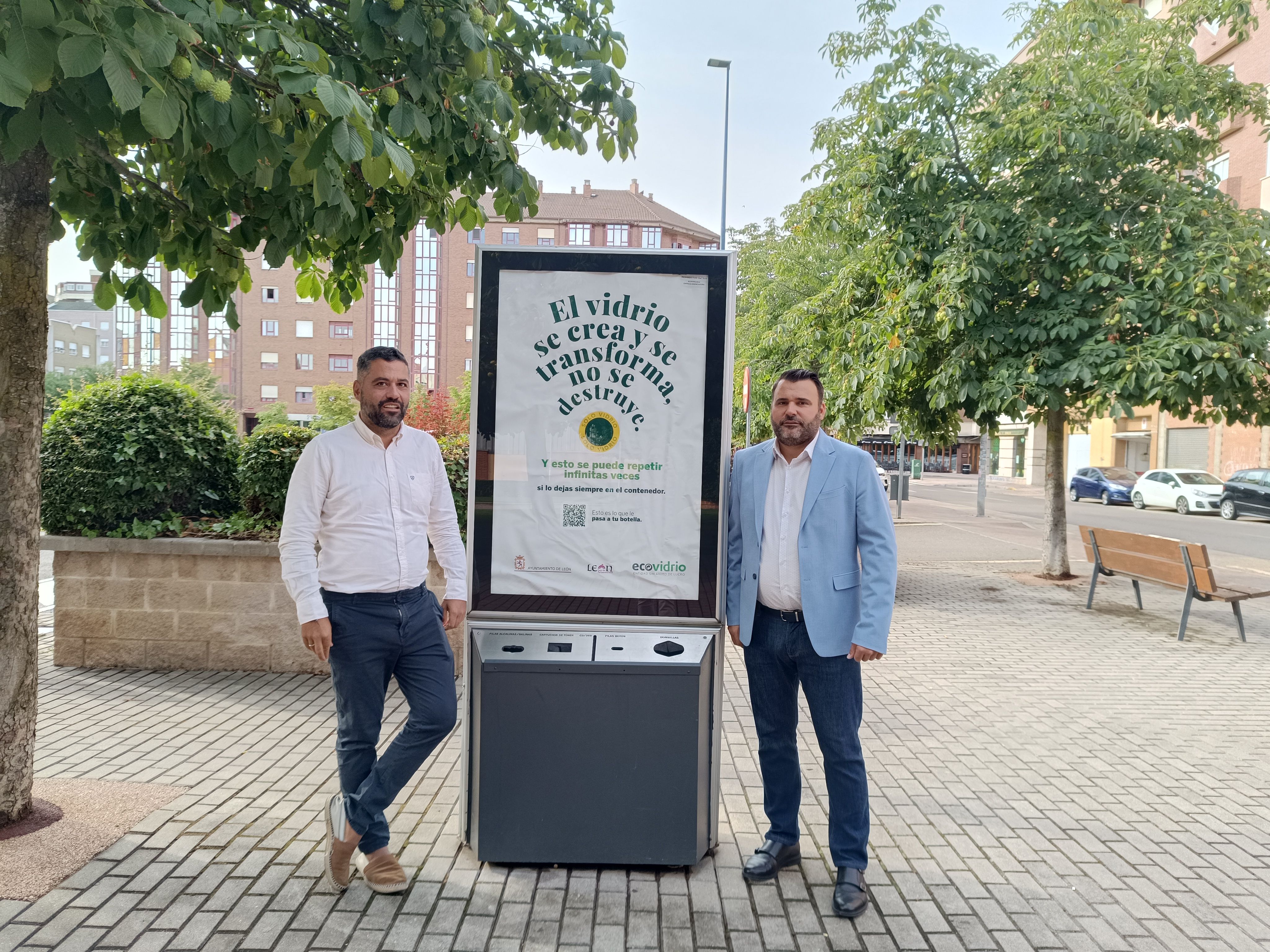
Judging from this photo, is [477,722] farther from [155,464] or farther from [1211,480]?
[1211,480]

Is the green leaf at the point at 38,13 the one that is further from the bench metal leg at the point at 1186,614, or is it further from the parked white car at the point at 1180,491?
the parked white car at the point at 1180,491

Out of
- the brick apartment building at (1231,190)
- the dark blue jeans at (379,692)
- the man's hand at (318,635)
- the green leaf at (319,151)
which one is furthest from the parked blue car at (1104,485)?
the green leaf at (319,151)

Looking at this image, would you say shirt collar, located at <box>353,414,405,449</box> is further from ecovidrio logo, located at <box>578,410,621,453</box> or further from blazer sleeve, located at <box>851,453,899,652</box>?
blazer sleeve, located at <box>851,453,899,652</box>

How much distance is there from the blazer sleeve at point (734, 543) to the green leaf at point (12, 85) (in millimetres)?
2410

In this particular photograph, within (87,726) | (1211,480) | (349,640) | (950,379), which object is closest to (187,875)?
(349,640)

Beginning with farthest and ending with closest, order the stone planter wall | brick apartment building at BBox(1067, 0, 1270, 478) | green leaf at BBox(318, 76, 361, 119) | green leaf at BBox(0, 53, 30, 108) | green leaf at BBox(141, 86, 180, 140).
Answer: brick apartment building at BBox(1067, 0, 1270, 478), the stone planter wall, green leaf at BBox(318, 76, 361, 119), green leaf at BBox(141, 86, 180, 140), green leaf at BBox(0, 53, 30, 108)

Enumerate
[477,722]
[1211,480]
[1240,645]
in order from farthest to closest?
[1211,480] → [1240,645] → [477,722]

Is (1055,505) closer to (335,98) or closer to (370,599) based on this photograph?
(370,599)

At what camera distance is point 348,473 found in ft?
10.6

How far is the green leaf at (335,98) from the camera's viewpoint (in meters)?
2.49

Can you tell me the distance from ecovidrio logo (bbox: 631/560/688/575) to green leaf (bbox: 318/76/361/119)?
1.82 m

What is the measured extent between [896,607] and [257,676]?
660 cm

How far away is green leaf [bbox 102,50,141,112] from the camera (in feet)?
7.35

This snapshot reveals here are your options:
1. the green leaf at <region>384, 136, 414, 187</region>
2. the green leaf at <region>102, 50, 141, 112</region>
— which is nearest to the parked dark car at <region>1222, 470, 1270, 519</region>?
the green leaf at <region>384, 136, 414, 187</region>
